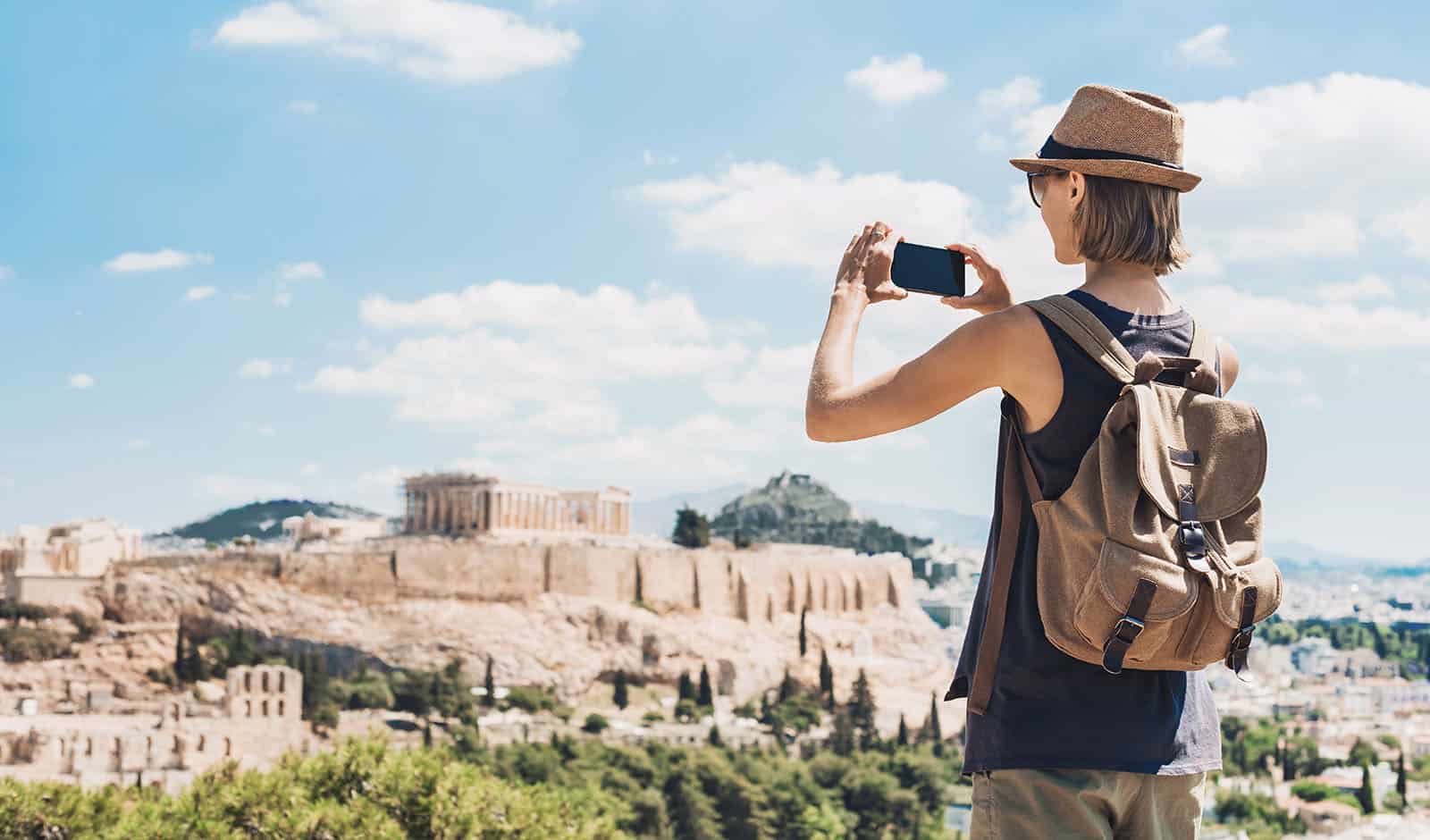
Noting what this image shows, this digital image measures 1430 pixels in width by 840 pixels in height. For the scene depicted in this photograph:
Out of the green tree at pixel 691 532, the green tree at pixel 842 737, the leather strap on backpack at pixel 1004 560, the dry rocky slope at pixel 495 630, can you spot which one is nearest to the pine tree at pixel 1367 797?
the dry rocky slope at pixel 495 630

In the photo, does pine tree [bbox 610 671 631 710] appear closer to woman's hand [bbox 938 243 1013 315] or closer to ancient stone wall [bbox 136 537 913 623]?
ancient stone wall [bbox 136 537 913 623]

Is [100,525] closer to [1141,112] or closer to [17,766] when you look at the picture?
[17,766]

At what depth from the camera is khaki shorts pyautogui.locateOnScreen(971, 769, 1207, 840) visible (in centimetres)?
144

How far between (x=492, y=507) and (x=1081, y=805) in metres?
40.4

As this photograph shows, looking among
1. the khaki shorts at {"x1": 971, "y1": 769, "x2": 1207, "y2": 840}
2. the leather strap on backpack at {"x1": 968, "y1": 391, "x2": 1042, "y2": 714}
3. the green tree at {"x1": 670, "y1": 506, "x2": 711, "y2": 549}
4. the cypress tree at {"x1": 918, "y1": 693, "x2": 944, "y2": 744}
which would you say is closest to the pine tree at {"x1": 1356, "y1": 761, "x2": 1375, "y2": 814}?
the cypress tree at {"x1": 918, "y1": 693, "x2": 944, "y2": 744}

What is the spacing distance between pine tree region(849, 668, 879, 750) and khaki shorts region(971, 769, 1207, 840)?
35.0 meters

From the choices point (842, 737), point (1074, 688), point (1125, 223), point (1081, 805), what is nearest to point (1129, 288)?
point (1125, 223)

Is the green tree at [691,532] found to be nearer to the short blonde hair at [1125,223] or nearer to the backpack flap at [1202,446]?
the short blonde hair at [1125,223]

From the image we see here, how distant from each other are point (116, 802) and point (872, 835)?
21.2 metres

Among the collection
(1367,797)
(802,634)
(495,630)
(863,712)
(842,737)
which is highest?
(495,630)

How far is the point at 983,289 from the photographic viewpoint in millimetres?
1849

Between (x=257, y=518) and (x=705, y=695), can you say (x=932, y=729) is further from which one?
(x=257, y=518)

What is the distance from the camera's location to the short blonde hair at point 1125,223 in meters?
1.52

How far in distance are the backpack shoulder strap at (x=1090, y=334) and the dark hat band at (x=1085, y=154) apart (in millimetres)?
158
